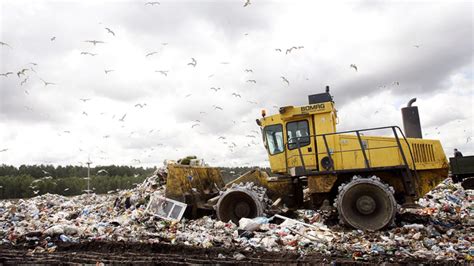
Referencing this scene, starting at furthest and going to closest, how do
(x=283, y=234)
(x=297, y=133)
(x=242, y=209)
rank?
(x=297, y=133) → (x=242, y=209) → (x=283, y=234)

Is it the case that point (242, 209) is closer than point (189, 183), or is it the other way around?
point (242, 209)

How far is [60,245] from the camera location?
6.73 meters

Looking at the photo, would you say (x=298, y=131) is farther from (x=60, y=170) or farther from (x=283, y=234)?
(x=60, y=170)

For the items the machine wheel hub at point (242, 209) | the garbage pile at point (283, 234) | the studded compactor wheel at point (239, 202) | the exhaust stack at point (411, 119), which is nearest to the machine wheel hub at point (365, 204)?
the garbage pile at point (283, 234)

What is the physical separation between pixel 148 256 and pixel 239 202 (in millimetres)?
2628

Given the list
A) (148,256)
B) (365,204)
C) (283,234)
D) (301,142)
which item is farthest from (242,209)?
(148,256)

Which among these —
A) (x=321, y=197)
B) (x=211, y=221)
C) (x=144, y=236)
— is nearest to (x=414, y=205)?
(x=321, y=197)

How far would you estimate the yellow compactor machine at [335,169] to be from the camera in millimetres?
7254

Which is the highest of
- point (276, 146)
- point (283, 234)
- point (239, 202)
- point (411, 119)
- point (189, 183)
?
point (411, 119)

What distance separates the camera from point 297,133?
841 cm

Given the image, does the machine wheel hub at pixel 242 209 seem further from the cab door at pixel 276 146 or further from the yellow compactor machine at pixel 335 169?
the cab door at pixel 276 146

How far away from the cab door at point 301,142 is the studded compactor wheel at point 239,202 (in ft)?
3.27

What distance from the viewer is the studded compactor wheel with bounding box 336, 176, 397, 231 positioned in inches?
281

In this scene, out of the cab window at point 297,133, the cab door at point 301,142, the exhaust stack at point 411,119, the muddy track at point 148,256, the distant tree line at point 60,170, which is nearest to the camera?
the muddy track at point 148,256
